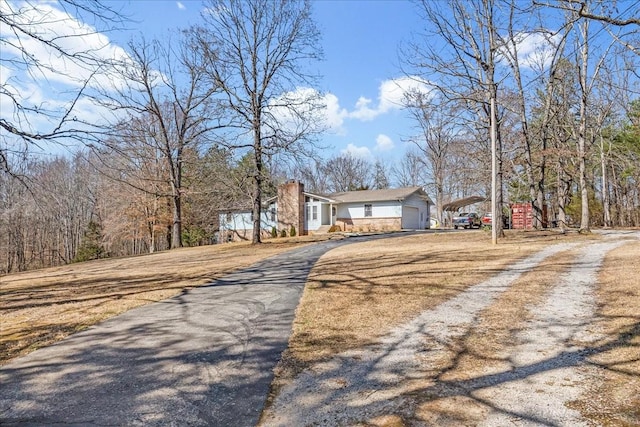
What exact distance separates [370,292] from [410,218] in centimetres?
2662

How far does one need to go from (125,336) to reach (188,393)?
2.09 meters

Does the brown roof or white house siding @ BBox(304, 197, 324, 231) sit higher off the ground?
the brown roof

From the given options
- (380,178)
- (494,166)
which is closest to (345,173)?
(380,178)

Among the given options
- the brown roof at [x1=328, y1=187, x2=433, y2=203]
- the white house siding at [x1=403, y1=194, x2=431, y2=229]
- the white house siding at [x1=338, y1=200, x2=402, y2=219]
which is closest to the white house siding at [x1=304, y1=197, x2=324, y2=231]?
the brown roof at [x1=328, y1=187, x2=433, y2=203]

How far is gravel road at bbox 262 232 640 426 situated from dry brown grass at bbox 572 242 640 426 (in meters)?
0.12

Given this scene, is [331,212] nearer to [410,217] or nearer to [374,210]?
[374,210]

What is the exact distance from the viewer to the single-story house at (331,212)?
3058 centimetres

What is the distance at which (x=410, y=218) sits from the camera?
32.9 m

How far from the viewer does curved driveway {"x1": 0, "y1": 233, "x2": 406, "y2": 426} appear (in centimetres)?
302

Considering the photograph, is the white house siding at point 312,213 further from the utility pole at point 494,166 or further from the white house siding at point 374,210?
the utility pole at point 494,166

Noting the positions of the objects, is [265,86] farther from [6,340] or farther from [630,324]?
[630,324]

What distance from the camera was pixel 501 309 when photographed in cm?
567

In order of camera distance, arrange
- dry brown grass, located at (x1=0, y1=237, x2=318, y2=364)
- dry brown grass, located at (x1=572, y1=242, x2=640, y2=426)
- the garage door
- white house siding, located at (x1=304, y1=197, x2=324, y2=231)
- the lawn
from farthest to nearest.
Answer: the garage door
white house siding, located at (x1=304, y1=197, x2=324, y2=231)
dry brown grass, located at (x1=0, y1=237, x2=318, y2=364)
the lawn
dry brown grass, located at (x1=572, y1=242, x2=640, y2=426)

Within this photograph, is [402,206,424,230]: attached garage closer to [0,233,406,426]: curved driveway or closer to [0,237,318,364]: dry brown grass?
→ [0,237,318,364]: dry brown grass
